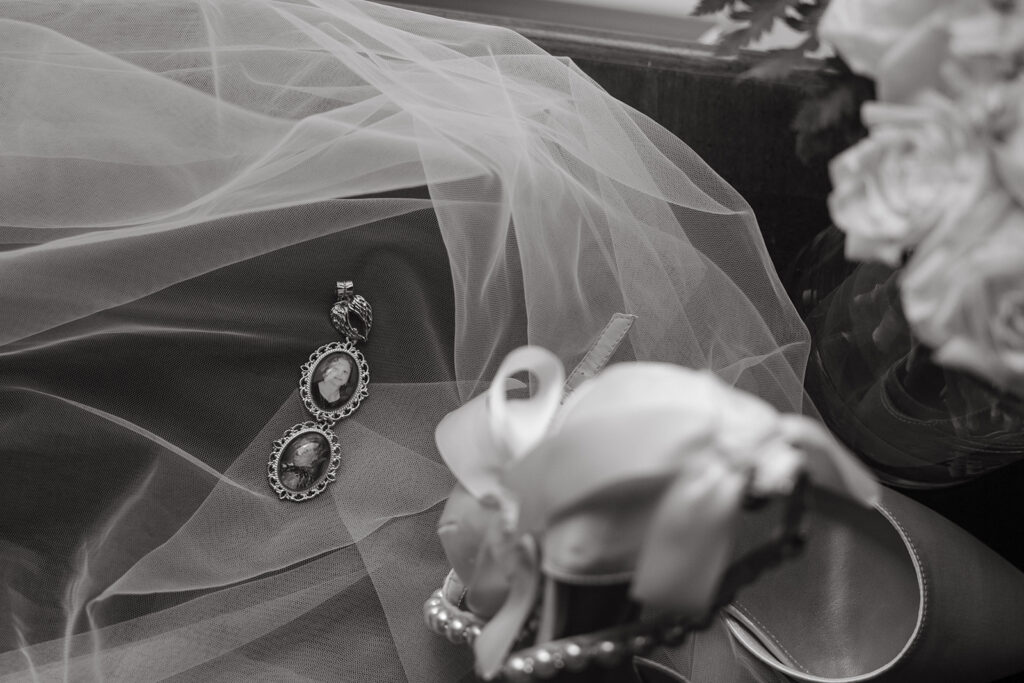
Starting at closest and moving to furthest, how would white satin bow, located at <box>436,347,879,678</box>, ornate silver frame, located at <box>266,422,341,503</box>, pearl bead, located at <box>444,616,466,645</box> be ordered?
1. white satin bow, located at <box>436,347,879,678</box>
2. pearl bead, located at <box>444,616,466,645</box>
3. ornate silver frame, located at <box>266,422,341,503</box>

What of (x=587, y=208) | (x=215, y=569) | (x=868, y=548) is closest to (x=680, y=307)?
(x=587, y=208)

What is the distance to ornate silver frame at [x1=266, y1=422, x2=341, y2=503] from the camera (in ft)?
1.62

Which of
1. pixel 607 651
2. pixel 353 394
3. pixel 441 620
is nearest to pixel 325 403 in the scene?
pixel 353 394

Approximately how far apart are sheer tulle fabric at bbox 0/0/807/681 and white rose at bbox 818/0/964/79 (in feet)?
0.59

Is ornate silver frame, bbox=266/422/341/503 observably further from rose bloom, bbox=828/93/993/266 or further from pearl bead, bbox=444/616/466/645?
rose bloom, bbox=828/93/993/266

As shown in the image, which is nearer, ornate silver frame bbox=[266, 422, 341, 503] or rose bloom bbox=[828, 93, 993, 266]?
rose bloom bbox=[828, 93, 993, 266]

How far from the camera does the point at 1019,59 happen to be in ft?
1.04

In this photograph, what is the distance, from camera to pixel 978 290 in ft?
1.01

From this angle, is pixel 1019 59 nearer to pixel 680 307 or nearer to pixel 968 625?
pixel 680 307

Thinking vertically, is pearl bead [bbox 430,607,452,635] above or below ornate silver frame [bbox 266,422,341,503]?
above

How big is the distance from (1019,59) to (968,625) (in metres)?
0.35

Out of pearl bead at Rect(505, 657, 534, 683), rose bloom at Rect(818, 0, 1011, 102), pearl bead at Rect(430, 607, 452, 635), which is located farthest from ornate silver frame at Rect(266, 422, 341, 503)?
rose bloom at Rect(818, 0, 1011, 102)

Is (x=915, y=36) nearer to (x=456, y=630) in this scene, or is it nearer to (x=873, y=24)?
(x=873, y=24)

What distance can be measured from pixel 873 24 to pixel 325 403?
34 cm
